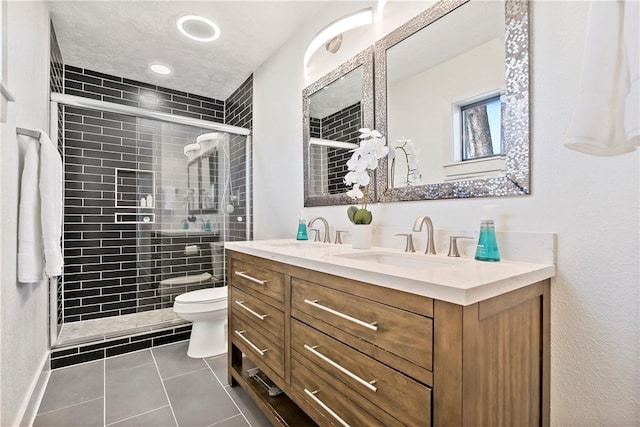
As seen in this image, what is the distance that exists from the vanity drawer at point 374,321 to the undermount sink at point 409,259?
0.78 feet

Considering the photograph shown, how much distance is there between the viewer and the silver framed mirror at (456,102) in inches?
42.3

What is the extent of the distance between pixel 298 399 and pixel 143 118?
99.0 inches

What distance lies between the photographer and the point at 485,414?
0.73 metres

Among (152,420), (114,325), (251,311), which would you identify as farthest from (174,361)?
(251,311)

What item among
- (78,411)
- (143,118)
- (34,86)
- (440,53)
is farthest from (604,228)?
(143,118)

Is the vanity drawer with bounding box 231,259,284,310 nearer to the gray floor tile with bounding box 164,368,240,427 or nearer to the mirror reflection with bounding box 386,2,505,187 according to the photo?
the gray floor tile with bounding box 164,368,240,427

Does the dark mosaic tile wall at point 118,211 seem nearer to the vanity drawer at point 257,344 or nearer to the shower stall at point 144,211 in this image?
the shower stall at point 144,211

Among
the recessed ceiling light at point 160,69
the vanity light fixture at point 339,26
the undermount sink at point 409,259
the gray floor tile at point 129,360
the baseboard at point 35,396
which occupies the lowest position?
the gray floor tile at point 129,360

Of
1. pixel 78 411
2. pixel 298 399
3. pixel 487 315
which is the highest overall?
pixel 487 315

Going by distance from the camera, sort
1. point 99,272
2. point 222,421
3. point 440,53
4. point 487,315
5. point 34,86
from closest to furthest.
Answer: point 487,315 < point 440,53 < point 222,421 < point 34,86 < point 99,272

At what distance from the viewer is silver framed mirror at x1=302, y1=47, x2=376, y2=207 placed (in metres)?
1.69

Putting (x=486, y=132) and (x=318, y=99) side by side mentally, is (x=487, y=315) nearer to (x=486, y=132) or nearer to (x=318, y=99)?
(x=486, y=132)

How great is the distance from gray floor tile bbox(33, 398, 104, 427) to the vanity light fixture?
2.43 m

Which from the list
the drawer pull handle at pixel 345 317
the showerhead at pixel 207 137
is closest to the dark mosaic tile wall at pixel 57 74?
the showerhead at pixel 207 137
